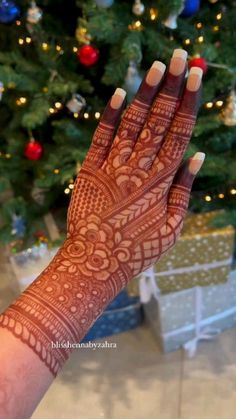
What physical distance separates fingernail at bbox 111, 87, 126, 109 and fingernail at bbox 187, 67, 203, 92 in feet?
0.37

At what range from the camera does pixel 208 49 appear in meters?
1.13

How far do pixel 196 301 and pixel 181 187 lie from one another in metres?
0.70

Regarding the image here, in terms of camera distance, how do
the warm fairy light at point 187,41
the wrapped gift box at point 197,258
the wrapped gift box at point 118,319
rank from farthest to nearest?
1. the wrapped gift box at point 118,319
2. the wrapped gift box at point 197,258
3. the warm fairy light at point 187,41

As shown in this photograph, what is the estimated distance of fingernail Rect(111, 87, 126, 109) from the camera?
2.63 feet

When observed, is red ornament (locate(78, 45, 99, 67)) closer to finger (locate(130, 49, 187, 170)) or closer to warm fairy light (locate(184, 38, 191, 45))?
warm fairy light (locate(184, 38, 191, 45))

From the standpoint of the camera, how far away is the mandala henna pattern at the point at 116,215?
776 millimetres

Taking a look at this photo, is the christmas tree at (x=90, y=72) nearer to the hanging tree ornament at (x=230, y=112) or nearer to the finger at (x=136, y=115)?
the hanging tree ornament at (x=230, y=112)

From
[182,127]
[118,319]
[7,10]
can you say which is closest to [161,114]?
[182,127]

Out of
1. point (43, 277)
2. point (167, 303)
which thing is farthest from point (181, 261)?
point (43, 277)

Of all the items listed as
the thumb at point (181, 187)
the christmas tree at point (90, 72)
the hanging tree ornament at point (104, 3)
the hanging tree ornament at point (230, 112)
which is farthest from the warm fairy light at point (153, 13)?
the thumb at point (181, 187)

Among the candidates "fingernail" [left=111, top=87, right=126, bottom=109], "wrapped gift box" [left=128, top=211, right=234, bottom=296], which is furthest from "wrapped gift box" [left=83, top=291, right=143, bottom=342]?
"fingernail" [left=111, top=87, right=126, bottom=109]

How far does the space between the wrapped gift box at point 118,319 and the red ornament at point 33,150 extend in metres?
0.52

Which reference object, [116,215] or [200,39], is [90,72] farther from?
[116,215]

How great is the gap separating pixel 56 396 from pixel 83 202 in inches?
31.9
